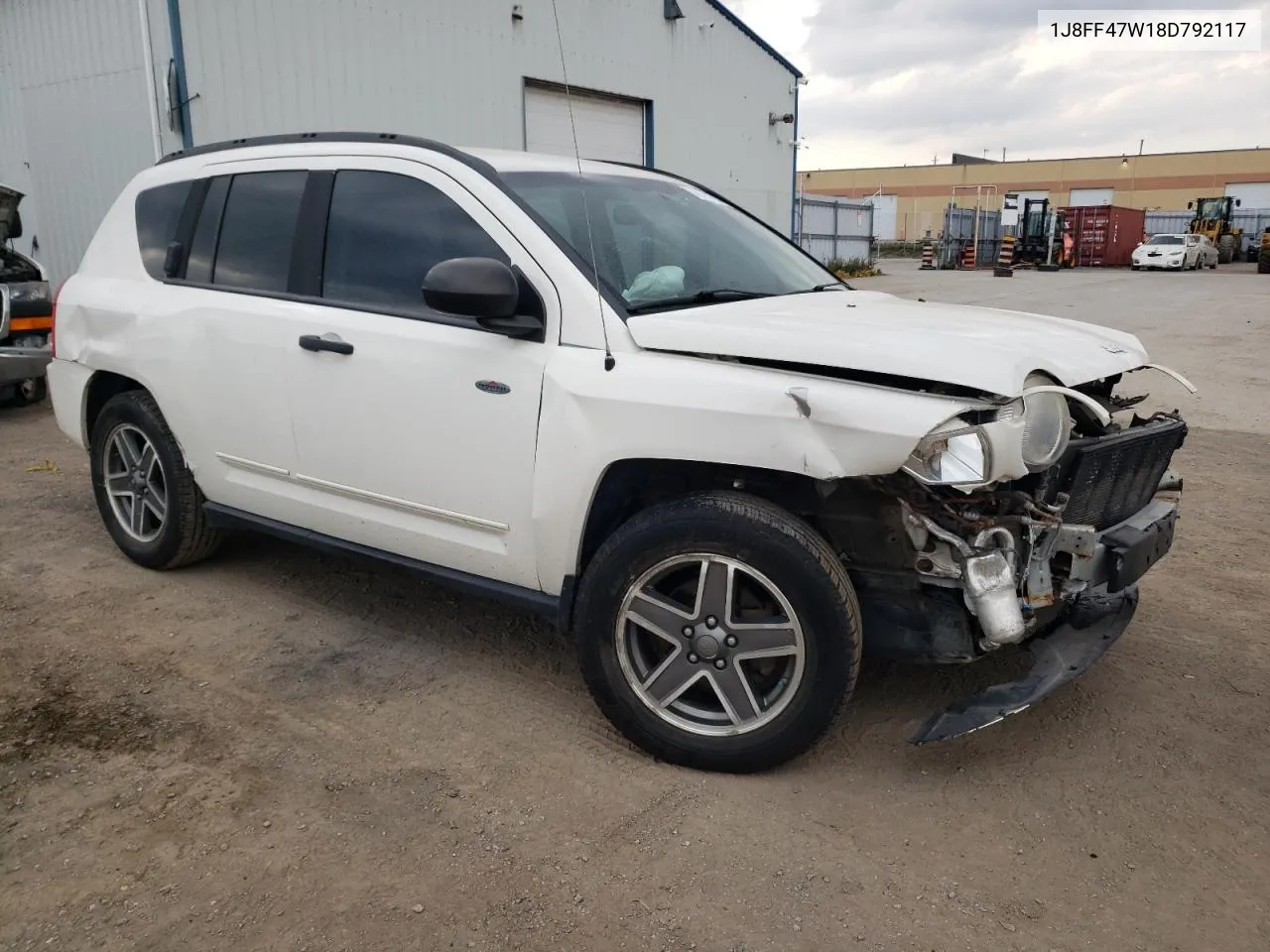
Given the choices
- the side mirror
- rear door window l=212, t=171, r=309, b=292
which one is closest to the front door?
the side mirror

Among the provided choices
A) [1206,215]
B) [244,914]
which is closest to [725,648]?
[244,914]

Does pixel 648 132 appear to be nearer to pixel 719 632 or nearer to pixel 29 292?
pixel 29 292

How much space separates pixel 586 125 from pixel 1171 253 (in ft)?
95.6

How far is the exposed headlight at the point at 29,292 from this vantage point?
336 inches

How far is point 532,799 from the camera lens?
288cm

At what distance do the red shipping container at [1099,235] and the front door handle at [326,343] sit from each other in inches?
1629

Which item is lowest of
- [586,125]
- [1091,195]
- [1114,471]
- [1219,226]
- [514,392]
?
[1114,471]

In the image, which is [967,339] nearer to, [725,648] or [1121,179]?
[725,648]

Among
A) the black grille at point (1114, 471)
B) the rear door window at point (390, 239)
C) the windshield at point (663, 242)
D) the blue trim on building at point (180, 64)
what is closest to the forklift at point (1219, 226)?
the blue trim on building at point (180, 64)

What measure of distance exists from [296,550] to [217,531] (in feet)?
1.60

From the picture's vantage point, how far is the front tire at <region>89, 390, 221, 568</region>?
14.4 feet

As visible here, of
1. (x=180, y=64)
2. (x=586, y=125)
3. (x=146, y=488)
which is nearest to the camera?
(x=146, y=488)

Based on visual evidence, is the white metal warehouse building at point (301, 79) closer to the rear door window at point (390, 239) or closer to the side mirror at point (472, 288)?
the rear door window at point (390, 239)

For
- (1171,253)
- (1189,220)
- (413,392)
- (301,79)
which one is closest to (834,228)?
(1171,253)
